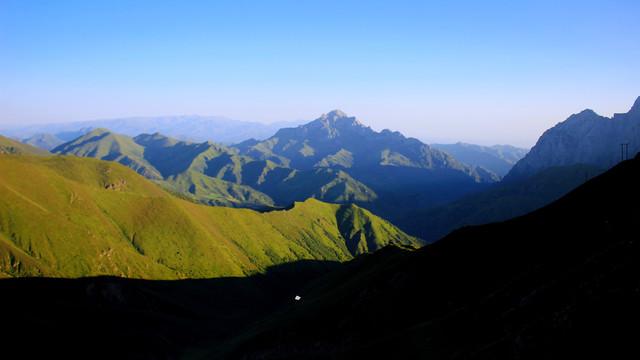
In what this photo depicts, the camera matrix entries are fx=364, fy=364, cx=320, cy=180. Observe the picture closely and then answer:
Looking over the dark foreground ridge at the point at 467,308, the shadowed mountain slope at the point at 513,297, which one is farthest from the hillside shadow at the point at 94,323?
the shadowed mountain slope at the point at 513,297

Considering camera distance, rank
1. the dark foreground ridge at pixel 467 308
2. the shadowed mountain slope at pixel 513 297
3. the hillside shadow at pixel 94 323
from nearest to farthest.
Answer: the shadowed mountain slope at pixel 513 297
the dark foreground ridge at pixel 467 308
the hillside shadow at pixel 94 323

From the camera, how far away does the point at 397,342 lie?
61.9 metres

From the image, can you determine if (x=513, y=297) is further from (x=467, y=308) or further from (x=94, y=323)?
(x=94, y=323)

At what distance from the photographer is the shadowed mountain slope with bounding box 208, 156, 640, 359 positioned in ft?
126

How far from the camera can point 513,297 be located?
174 feet

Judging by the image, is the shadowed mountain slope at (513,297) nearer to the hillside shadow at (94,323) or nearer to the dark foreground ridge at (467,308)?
the dark foreground ridge at (467,308)

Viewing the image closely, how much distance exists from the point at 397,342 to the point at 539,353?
26197 mm

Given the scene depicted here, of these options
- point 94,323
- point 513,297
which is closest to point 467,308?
point 513,297

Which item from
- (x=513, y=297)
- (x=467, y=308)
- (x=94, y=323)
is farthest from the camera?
(x=94, y=323)

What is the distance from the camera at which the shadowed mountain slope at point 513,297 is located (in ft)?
126

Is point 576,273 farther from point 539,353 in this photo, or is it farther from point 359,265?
point 359,265

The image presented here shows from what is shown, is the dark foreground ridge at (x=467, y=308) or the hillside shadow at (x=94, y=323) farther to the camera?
the hillside shadow at (x=94, y=323)

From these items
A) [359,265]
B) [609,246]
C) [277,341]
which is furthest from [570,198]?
[359,265]

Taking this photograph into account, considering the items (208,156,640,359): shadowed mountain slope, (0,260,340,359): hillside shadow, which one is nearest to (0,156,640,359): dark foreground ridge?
(208,156,640,359): shadowed mountain slope
